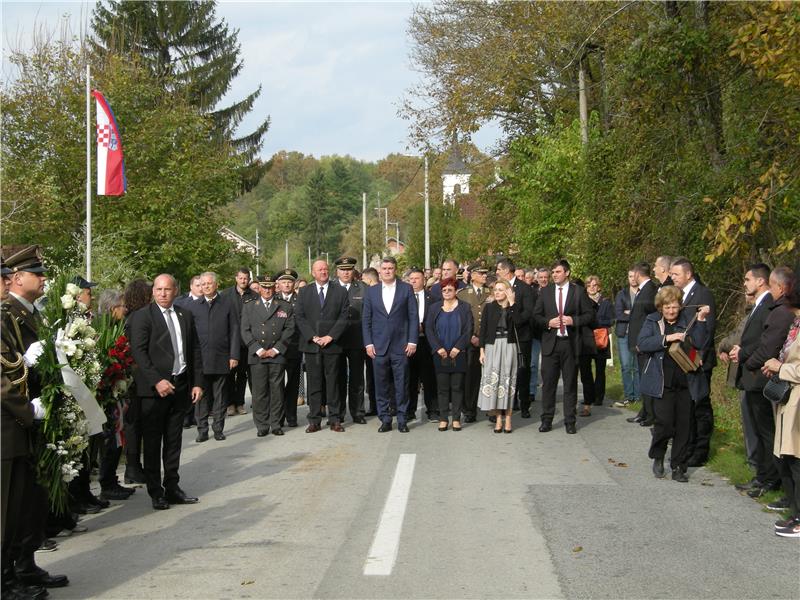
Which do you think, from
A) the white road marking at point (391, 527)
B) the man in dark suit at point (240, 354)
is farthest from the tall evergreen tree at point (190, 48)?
the white road marking at point (391, 527)

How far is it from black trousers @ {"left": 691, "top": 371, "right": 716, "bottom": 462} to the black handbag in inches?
90.6

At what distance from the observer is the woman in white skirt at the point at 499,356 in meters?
12.9

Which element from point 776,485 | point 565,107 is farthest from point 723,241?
point 565,107

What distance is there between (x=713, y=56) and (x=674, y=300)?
8.47m

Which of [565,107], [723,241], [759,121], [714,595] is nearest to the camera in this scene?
[714,595]

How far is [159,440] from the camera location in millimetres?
8969

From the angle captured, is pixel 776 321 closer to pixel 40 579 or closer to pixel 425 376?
pixel 40 579

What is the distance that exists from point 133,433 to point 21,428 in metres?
3.63

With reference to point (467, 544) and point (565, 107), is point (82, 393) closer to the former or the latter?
point (467, 544)

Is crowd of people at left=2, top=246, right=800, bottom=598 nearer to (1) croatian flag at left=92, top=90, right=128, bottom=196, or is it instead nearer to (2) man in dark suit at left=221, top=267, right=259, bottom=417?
(2) man in dark suit at left=221, top=267, right=259, bottom=417

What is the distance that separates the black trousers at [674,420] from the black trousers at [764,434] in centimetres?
74

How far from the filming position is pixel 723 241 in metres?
11.4

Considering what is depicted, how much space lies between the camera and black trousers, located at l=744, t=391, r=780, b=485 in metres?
8.86

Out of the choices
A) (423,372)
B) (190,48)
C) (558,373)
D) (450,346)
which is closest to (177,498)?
(450,346)
